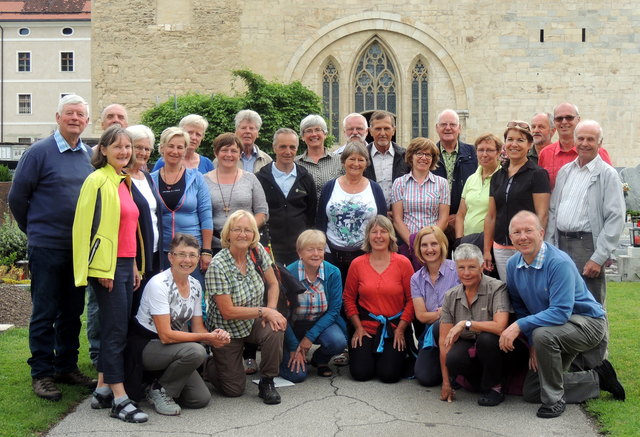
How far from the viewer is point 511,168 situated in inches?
255

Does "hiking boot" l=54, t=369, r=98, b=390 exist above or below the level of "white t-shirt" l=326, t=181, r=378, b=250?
below

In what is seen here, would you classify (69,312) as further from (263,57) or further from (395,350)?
(263,57)

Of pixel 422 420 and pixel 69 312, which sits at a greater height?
pixel 69 312

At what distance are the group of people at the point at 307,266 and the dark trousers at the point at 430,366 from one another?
0.04 ft

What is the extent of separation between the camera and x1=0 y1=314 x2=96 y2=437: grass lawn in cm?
505

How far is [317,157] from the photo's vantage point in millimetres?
7699

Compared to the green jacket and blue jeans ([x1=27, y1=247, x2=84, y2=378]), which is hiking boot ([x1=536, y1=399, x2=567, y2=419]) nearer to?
the green jacket

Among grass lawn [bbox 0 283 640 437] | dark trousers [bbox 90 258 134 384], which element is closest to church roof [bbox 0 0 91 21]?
grass lawn [bbox 0 283 640 437]

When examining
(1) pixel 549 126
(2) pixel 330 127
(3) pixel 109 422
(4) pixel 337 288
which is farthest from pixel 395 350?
(2) pixel 330 127

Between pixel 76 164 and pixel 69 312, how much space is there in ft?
3.90

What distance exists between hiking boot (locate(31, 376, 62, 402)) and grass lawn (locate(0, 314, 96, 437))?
0.04m

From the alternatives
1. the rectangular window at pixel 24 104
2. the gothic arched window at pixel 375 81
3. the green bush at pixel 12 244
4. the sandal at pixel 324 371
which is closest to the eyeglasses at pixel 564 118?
the sandal at pixel 324 371

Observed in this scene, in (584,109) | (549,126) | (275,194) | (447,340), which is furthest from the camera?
(584,109)

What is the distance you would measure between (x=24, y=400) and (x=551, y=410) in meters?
3.81
